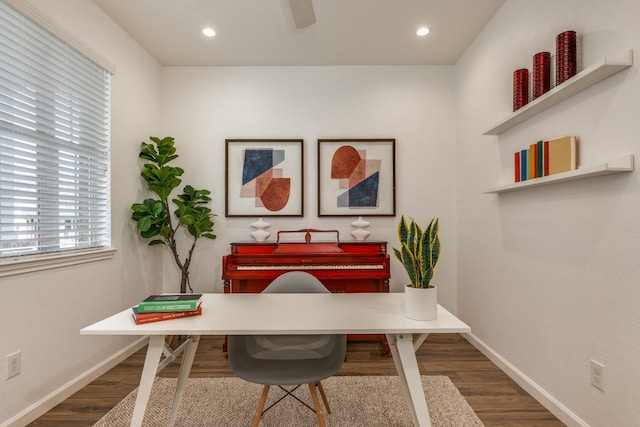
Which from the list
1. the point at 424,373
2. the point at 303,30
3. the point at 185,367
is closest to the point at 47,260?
the point at 185,367

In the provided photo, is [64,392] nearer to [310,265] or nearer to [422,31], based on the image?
[310,265]

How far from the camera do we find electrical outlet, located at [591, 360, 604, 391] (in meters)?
1.60

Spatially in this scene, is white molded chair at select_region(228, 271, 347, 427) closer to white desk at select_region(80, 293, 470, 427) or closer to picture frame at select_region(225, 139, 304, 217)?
white desk at select_region(80, 293, 470, 427)

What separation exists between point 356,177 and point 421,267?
84.3 inches

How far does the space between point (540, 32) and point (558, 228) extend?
1262mm

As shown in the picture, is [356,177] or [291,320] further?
[356,177]

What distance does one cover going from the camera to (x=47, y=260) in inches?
78.7

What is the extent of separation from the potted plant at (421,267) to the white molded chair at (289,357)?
523 mm

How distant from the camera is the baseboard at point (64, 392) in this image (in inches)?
71.5

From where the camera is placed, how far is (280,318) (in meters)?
1.38

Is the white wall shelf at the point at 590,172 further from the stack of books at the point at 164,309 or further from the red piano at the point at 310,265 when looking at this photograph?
the stack of books at the point at 164,309

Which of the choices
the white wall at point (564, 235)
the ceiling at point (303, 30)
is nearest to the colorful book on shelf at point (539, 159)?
the white wall at point (564, 235)

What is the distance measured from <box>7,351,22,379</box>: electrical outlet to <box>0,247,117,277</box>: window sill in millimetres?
447

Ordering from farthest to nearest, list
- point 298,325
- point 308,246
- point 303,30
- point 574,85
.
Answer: point 308,246 < point 303,30 < point 574,85 < point 298,325
